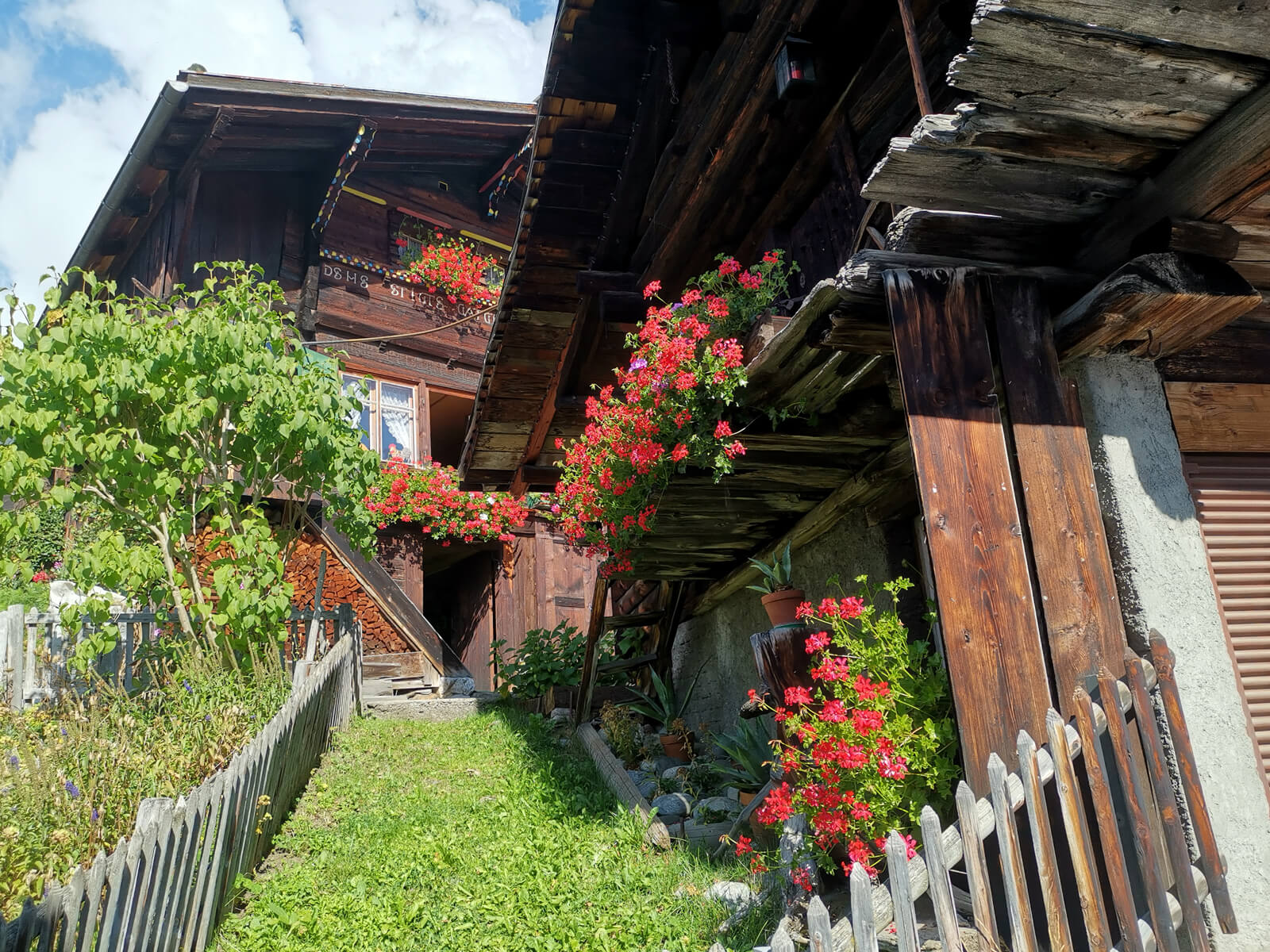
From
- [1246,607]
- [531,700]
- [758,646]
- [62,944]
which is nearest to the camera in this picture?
[62,944]

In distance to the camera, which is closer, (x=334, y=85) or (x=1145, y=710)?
(x=1145, y=710)

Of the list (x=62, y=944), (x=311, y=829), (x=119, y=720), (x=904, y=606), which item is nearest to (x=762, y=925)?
(x=904, y=606)

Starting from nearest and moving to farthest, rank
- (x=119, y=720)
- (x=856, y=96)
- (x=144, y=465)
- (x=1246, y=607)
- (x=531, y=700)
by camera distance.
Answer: (x=1246, y=607), (x=856, y=96), (x=119, y=720), (x=144, y=465), (x=531, y=700)

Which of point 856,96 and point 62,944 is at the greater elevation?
point 856,96

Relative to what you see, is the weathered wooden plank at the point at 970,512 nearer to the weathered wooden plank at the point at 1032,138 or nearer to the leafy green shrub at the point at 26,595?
the weathered wooden plank at the point at 1032,138

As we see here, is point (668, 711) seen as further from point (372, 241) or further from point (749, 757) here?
point (372, 241)

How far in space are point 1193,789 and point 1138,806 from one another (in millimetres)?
310

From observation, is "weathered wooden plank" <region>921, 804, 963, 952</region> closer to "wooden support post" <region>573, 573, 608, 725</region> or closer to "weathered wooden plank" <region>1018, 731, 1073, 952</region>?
"weathered wooden plank" <region>1018, 731, 1073, 952</region>

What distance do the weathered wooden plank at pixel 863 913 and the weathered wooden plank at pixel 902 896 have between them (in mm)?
78

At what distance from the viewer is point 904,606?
4.68 m

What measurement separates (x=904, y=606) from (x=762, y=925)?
184cm

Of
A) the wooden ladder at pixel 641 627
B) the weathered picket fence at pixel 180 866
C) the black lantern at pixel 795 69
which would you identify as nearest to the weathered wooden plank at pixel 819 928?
the weathered picket fence at pixel 180 866

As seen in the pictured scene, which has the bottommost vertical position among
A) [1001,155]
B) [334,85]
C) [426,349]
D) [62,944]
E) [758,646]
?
[62,944]

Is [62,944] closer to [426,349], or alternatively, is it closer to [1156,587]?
[1156,587]
